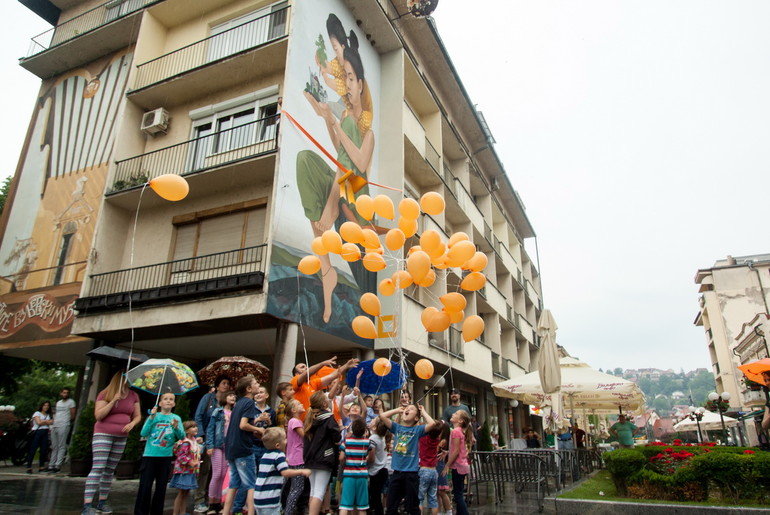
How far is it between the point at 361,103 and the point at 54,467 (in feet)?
43.3

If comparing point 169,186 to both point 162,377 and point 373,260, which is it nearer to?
point 162,377

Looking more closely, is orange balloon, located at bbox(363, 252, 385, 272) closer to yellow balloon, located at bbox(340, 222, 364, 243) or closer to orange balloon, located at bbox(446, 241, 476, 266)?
yellow balloon, located at bbox(340, 222, 364, 243)

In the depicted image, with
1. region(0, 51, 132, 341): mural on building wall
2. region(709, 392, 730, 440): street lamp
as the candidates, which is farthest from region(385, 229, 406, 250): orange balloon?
region(709, 392, 730, 440): street lamp

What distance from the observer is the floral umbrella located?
24.7 feet

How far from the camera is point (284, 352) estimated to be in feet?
35.6

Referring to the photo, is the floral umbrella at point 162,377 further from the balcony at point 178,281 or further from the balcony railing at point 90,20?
the balcony railing at point 90,20

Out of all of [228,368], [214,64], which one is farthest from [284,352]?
[214,64]

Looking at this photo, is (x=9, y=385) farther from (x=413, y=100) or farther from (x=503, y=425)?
(x=503, y=425)

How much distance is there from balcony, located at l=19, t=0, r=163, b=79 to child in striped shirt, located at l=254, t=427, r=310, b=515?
50.2ft

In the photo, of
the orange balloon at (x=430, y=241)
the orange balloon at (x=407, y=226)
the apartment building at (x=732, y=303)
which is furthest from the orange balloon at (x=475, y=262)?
the apartment building at (x=732, y=303)

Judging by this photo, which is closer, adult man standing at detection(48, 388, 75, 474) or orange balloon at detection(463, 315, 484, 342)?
orange balloon at detection(463, 315, 484, 342)

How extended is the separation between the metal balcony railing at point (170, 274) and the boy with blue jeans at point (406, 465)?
731cm

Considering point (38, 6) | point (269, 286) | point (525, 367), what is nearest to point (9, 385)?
point (38, 6)

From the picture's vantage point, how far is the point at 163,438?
579cm
